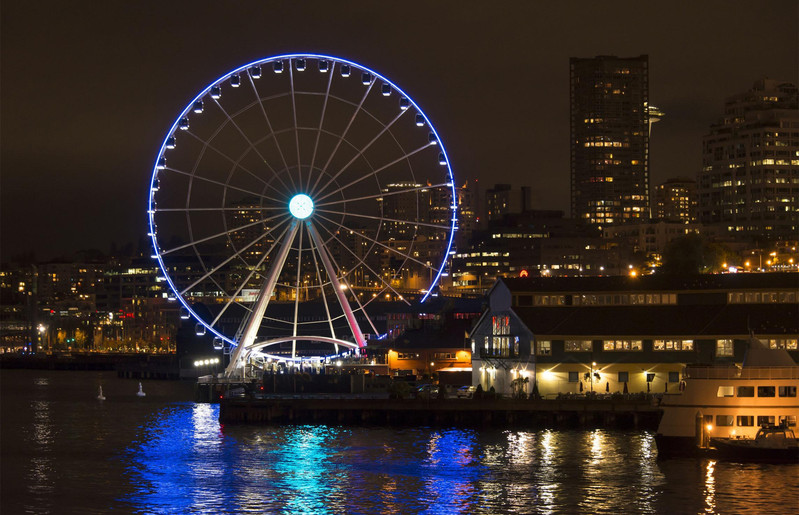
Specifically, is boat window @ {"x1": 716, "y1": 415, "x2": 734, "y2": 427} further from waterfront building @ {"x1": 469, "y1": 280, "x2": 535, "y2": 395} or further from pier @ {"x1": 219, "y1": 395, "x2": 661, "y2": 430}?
waterfront building @ {"x1": 469, "y1": 280, "x2": 535, "y2": 395}

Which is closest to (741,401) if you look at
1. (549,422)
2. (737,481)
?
(737,481)

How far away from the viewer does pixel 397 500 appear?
55.0m

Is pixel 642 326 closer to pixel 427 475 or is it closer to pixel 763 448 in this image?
pixel 763 448

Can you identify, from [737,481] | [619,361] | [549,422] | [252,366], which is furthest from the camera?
[252,366]

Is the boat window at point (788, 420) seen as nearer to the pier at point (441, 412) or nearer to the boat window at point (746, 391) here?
the boat window at point (746, 391)

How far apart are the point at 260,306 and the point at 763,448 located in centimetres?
4342

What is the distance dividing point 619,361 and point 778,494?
30.4m

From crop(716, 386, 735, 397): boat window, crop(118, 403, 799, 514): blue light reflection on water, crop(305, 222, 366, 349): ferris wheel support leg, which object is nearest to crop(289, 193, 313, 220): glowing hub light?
crop(305, 222, 366, 349): ferris wheel support leg

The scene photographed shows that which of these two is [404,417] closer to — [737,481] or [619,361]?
[619,361]

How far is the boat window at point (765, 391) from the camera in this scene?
65.2 m

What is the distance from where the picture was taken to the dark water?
2136 inches

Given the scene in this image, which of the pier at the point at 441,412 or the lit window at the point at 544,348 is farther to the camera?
the lit window at the point at 544,348

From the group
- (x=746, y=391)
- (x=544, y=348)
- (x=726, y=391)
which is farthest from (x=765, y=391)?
(x=544, y=348)

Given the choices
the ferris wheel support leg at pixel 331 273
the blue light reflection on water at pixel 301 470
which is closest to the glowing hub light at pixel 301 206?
the ferris wheel support leg at pixel 331 273
